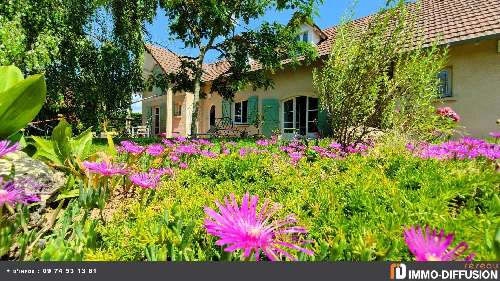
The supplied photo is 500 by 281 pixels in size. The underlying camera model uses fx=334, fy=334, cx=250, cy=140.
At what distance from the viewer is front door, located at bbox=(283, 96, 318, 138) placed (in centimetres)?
1354

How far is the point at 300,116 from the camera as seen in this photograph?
46.2ft

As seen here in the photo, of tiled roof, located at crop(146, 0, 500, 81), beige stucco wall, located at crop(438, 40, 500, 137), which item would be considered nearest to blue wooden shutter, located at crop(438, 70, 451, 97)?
beige stucco wall, located at crop(438, 40, 500, 137)

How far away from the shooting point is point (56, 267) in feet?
2.79

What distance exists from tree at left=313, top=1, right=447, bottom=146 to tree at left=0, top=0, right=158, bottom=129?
871 cm

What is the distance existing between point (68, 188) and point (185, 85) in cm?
1094

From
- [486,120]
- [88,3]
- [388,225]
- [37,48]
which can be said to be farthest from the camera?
[88,3]

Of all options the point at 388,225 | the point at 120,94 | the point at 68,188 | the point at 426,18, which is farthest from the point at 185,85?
the point at 388,225

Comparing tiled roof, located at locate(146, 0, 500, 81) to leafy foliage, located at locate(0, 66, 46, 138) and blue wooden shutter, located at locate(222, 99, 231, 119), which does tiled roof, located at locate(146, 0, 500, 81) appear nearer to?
blue wooden shutter, located at locate(222, 99, 231, 119)

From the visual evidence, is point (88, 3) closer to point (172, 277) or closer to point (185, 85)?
point (185, 85)

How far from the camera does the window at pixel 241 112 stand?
649 inches

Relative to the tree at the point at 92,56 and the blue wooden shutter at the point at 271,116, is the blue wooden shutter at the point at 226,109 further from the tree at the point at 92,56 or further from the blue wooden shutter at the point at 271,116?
the tree at the point at 92,56

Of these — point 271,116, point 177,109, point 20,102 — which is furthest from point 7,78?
point 177,109

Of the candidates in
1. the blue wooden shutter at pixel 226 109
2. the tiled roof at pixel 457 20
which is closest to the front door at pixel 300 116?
the tiled roof at pixel 457 20

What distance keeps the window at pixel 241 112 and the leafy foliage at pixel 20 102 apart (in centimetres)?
1429
